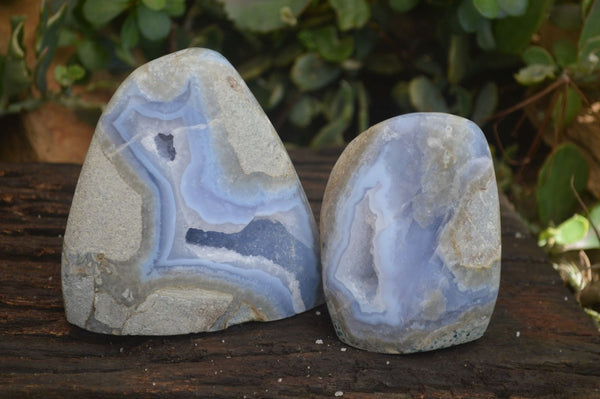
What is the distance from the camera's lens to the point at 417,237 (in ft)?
3.10

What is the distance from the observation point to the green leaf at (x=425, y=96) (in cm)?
176

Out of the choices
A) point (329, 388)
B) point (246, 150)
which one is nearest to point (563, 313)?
point (329, 388)

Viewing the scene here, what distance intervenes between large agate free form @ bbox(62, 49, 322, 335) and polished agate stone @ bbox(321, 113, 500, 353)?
0.12 metres

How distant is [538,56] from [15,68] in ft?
3.62

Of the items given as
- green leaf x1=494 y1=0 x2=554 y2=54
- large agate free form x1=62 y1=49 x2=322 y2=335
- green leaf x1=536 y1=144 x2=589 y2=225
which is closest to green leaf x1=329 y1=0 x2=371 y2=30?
green leaf x1=494 y1=0 x2=554 y2=54

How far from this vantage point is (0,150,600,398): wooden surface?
0.89 meters

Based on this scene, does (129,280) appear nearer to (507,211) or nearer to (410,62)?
(507,211)

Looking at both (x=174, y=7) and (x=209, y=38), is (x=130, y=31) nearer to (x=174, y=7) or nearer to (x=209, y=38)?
(x=174, y=7)

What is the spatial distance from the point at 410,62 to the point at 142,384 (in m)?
1.27

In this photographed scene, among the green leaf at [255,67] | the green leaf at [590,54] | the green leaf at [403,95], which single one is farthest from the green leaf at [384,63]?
the green leaf at [590,54]

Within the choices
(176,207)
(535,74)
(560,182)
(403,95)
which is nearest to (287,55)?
(403,95)

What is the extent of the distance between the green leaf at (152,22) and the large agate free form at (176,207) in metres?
0.60

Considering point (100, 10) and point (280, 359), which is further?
point (100, 10)

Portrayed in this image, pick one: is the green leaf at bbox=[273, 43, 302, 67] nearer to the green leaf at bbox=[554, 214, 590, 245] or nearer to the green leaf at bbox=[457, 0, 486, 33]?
the green leaf at bbox=[457, 0, 486, 33]
